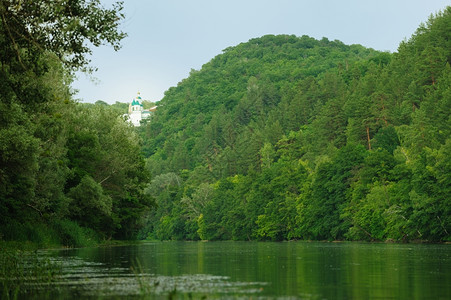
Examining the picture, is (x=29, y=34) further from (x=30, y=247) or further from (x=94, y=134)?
(x=94, y=134)

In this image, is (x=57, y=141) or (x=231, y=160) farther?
(x=231, y=160)

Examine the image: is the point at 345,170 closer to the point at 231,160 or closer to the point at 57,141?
the point at 57,141

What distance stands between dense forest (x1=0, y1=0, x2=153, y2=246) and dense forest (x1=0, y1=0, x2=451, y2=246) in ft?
0.29

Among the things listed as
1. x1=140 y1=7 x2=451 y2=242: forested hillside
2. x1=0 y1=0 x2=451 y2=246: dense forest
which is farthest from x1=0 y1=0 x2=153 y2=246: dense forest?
x1=140 y1=7 x2=451 y2=242: forested hillside

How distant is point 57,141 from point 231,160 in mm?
134274

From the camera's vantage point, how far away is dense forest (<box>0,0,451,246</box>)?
26484 millimetres

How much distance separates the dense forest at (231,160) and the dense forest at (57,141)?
0.09m

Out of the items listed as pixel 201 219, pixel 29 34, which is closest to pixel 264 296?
pixel 29 34

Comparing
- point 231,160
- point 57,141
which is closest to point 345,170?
point 57,141

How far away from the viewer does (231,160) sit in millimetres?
185125

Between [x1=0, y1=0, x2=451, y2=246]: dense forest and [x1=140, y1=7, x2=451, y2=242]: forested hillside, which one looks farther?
[x1=140, y1=7, x2=451, y2=242]: forested hillside

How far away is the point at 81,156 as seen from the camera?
60.6 meters

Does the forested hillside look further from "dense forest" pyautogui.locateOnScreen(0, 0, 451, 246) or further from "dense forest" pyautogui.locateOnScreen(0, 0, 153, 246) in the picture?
"dense forest" pyautogui.locateOnScreen(0, 0, 153, 246)

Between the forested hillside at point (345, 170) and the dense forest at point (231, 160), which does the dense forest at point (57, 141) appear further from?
the forested hillside at point (345, 170)
